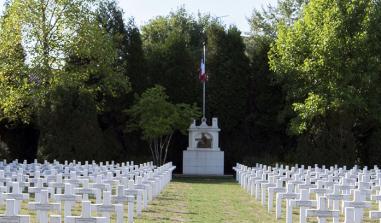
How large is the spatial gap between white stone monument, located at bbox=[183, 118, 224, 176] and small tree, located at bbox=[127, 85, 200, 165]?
0.81m

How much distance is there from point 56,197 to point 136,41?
1258 inches

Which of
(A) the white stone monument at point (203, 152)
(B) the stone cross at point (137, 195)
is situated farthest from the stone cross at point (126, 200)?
(A) the white stone monument at point (203, 152)

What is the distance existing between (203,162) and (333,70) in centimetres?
917

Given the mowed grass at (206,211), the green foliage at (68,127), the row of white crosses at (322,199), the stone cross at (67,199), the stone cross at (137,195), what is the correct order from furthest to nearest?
1. the green foliage at (68,127)
2. the stone cross at (137,195)
3. the mowed grass at (206,211)
4. the stone cross at (67,199)
5. the row of white crosses at (322,199)

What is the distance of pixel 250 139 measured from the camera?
142 feet

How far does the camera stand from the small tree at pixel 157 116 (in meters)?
38.4

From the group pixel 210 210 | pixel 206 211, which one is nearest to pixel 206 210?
pixel 210 210

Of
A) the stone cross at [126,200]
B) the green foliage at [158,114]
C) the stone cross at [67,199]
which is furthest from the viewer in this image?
the green foliage at [158,114]

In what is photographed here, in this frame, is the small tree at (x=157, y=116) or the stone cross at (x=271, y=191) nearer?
the stone cross at (x=271, y=191)

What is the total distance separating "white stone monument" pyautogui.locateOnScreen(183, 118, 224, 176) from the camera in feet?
129

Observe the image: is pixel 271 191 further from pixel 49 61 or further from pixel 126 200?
pixel 49 61

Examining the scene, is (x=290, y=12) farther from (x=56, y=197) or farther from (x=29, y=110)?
(x=56, y=197)

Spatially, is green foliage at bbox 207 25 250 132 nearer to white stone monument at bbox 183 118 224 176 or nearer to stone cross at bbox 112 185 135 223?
white stone monument at bbox 183 118 224 176

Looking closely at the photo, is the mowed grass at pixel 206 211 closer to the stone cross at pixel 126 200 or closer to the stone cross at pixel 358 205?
the stone cross at pixel 126 200
